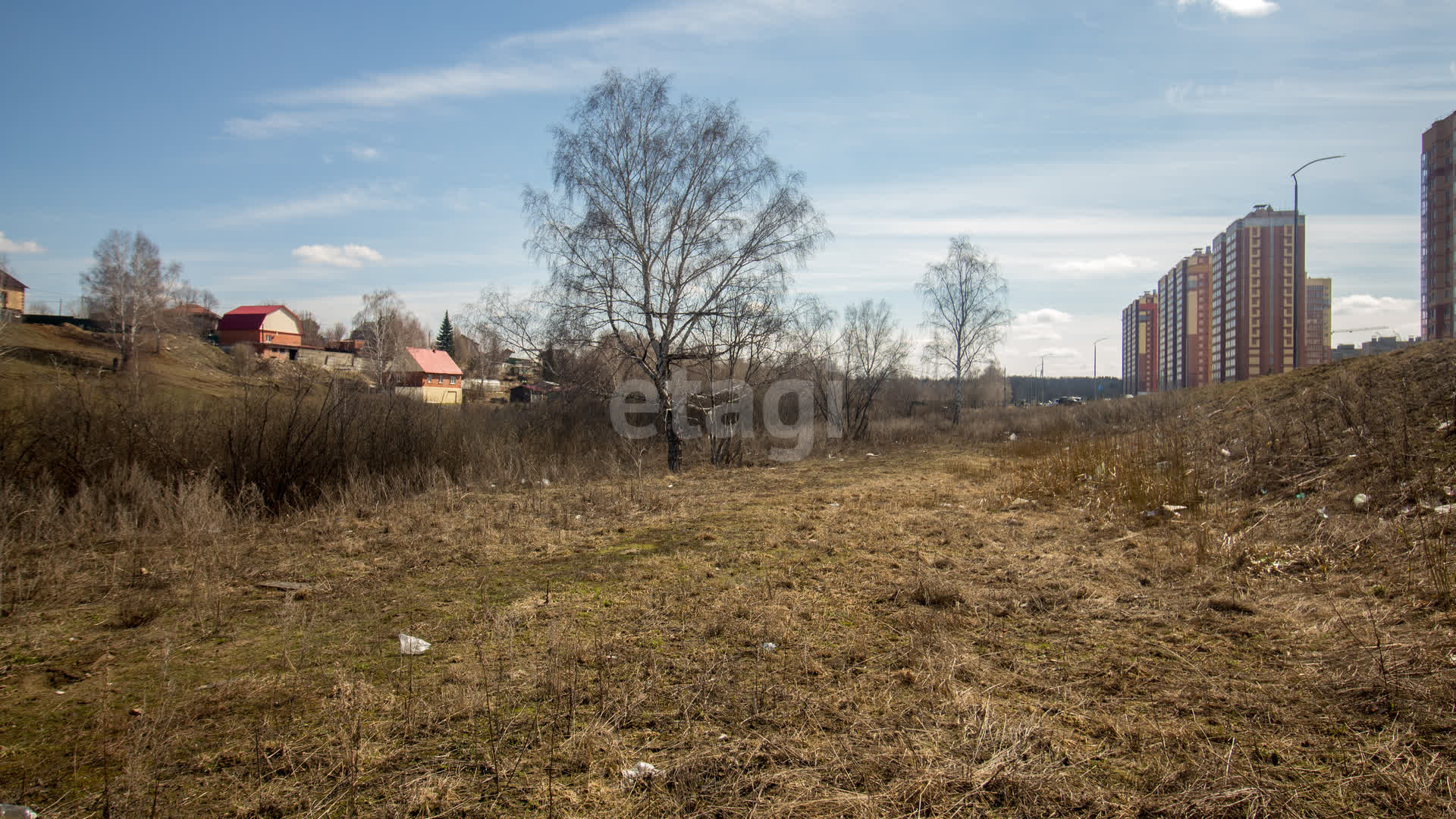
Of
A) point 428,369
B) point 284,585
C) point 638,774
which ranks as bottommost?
point 284,585

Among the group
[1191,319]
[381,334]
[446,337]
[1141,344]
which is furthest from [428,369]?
[1141,344]

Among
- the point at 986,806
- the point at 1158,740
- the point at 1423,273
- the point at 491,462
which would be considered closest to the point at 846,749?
the point at 986,806

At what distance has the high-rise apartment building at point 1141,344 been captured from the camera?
65188 mm

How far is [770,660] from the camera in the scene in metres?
3.68

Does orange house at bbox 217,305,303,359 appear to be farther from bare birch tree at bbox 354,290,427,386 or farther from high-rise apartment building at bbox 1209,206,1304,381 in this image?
high-rise apartment building at bbox 1209,206,1304,381

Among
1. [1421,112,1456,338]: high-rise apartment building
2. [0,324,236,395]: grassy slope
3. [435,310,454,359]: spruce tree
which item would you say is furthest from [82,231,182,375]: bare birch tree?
[1421,112,1456,338]: high-rise apartment building

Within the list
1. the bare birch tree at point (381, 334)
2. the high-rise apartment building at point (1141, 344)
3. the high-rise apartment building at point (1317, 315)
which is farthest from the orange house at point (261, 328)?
the high-rise apartment building at point (1141, 344)

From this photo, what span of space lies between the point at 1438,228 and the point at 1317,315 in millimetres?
9698

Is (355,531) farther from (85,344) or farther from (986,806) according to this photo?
(85,344)

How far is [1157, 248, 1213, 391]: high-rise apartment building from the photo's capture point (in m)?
49.1

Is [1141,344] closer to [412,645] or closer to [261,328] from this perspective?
[412,645]

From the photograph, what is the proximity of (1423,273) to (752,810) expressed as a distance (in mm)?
36644

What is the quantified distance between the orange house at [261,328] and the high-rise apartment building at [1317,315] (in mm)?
67077

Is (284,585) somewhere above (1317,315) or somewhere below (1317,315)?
below
